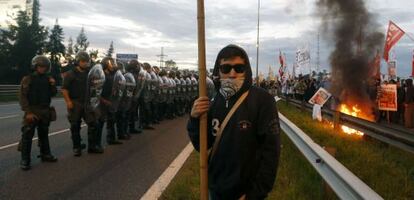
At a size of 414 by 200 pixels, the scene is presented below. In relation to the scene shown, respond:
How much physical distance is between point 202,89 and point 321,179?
12.5 ft

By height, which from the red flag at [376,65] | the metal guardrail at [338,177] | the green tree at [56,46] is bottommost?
the metal guardrail at [338,177]

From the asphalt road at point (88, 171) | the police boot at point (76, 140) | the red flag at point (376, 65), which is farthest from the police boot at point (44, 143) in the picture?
the red flag at point (376, 65)

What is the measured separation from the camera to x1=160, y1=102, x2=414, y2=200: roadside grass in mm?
6687

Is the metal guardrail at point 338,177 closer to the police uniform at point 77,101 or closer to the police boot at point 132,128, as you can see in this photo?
the police uniform at point 77,101

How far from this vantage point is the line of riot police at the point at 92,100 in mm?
9195

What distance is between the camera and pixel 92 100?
10.4 meters

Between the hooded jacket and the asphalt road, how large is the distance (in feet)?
11.5

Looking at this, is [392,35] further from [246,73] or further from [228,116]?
[228,116]

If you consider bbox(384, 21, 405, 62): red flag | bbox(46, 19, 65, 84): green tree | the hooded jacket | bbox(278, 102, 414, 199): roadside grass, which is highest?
bbox(46, 19, 65, 84): green tree

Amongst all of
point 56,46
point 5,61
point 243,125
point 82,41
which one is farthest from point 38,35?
point 243,125

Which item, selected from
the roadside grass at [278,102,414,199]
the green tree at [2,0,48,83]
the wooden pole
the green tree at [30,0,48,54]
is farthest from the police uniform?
the green tree at [30,0,48,54]

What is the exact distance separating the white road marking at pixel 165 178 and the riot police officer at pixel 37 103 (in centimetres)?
211

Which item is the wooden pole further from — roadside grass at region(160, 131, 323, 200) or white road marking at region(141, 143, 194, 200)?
white road marking at region(141, 143, 194, 200)

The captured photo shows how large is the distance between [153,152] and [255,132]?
7.65 metres
